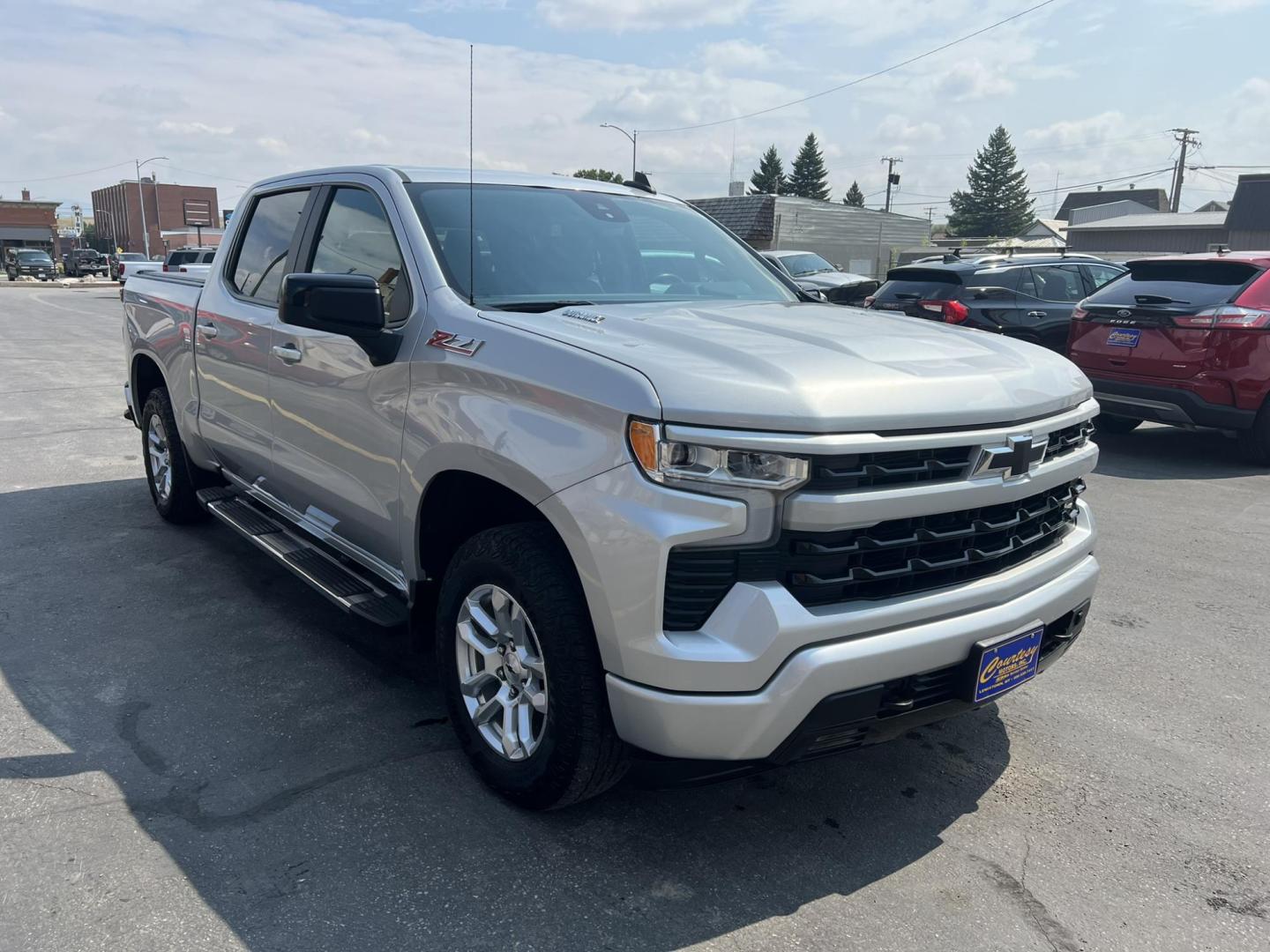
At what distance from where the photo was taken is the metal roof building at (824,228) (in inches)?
1576

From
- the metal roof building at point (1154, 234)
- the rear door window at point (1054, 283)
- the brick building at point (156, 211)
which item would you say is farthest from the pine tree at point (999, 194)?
the rear door window at point (1054, 283)

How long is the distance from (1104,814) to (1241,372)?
5.89m

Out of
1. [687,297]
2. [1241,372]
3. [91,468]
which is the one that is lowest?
[91,468]

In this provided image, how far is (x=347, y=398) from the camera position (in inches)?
141

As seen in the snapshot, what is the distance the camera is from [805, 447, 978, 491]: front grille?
7.83ft

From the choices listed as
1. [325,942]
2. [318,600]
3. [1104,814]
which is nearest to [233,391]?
[318,600]

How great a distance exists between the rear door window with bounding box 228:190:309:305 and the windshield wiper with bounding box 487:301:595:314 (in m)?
1.49

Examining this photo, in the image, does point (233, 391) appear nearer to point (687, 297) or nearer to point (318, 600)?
point (318, 600)

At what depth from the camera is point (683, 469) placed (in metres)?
2.38

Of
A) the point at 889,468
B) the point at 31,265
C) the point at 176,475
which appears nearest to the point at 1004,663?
the point at 889,468

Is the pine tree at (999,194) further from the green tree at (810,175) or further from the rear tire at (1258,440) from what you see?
the rear tire at (1258,440)

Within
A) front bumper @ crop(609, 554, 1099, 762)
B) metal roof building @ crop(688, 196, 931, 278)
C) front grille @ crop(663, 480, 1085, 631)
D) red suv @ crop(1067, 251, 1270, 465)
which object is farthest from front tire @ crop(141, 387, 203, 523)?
metal roof building @ crop(688, 196, 931, 278)

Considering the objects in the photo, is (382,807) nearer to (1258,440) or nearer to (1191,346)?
(1191,346)

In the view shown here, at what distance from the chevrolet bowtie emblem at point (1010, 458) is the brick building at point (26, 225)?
98.7 m
